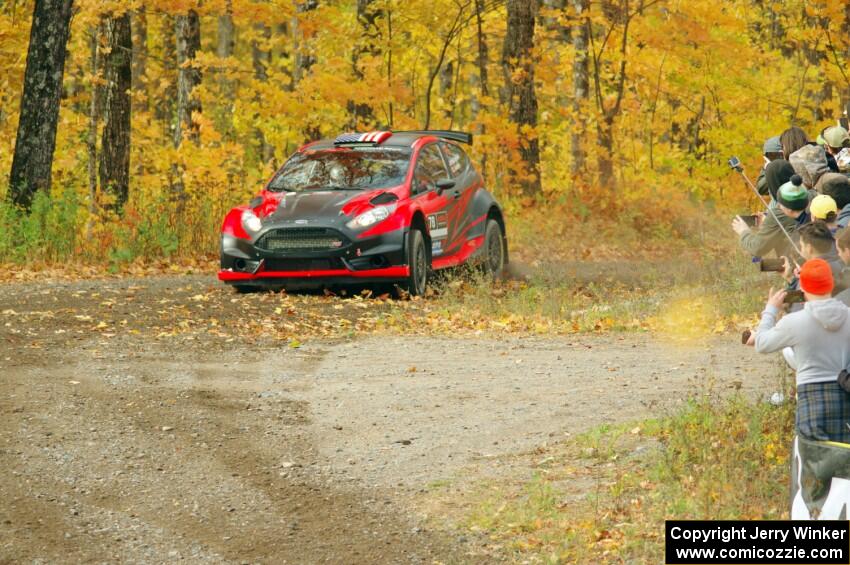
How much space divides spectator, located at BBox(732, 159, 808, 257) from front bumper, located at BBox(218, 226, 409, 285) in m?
6.47

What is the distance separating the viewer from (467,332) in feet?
42.7

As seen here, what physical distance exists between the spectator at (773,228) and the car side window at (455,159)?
26.9 feet

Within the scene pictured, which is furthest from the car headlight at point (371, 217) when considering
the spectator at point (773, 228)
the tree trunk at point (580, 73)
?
the tree trunk at point (580, 73)

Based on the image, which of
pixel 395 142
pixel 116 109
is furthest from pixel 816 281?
pixel 116 109

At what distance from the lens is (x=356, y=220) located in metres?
14.9

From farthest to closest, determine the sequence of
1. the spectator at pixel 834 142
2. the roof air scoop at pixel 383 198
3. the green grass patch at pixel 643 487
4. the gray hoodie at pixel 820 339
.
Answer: the roof air scoop at pixel 383 198, the spectator at pixel 834 142, the green grass patch at pixel 643 487, the gray hoodie at pixel 820 339

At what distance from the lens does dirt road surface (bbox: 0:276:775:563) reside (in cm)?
654

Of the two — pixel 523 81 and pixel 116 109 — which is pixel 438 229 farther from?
pixel 523 81

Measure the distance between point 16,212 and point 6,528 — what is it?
Result: 1303cm

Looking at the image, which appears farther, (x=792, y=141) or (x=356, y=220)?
(x=356, y=220)

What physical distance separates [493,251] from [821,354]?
39.3 feet

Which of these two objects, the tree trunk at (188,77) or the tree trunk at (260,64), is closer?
the tree trunk at (188,77)

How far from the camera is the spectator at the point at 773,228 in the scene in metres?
8.61

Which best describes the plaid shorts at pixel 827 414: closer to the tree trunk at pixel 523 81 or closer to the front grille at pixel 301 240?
the front grille at pixel 301 240
